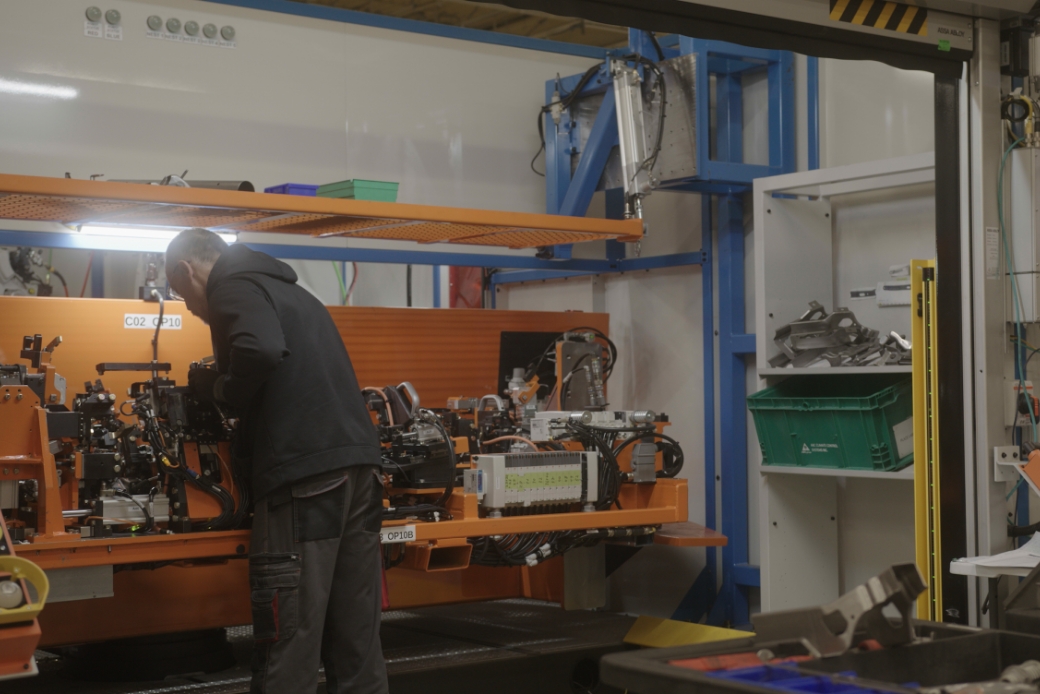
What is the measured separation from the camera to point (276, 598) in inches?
136

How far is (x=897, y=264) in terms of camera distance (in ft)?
16.0

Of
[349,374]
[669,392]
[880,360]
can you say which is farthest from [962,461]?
[669,392]

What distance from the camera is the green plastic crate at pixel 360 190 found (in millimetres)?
4379

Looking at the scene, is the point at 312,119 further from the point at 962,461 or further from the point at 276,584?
the point at 962,461

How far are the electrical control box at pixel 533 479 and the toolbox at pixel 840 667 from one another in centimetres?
236

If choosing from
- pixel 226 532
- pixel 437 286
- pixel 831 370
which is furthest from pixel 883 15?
pixel 437 286

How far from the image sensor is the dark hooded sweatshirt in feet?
11.3

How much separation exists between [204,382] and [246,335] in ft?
1.34

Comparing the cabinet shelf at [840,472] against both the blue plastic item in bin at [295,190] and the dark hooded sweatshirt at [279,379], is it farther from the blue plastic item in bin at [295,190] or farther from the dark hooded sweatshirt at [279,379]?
the blue plastic item in bin at [295,190]

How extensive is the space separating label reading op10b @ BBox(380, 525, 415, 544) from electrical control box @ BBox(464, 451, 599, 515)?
34 centimetres

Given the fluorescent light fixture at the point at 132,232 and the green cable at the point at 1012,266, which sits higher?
the fluorescent light fixture at the point at 132,232

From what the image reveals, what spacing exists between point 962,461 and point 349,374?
6.36ft

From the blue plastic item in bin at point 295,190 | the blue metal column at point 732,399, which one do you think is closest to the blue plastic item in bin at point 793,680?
the blue plastic item in bin at point 295,190

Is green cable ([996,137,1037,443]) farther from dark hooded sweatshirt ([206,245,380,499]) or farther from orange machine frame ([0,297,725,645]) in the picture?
dark hooded sweatshirt ([206,245,380,499])
